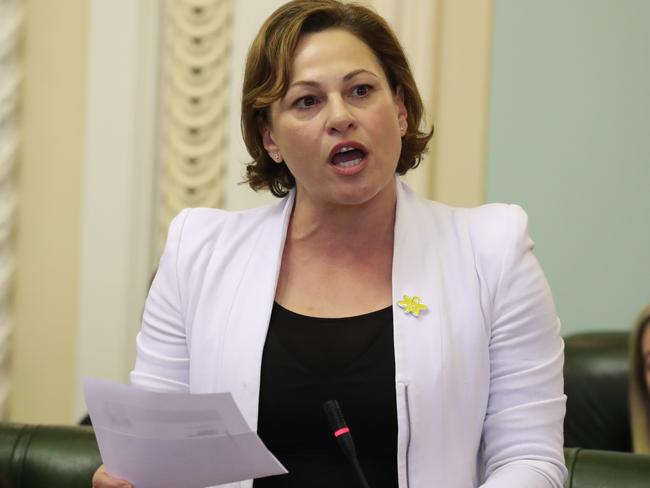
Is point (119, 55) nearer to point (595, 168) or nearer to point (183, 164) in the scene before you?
point (183, 164)

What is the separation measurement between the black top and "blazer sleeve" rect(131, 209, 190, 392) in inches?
8.6

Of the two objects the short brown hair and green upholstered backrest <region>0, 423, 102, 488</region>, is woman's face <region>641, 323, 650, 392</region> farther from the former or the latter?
green upholstered backrest <region>0, 423, 102, 488</region>

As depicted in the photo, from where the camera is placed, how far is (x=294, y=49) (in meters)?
2.00

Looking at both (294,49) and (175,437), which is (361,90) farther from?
(175,437)

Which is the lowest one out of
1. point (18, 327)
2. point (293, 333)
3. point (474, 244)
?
point (18, 327)

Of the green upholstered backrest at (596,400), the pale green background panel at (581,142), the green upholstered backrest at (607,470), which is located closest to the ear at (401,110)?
the green upholstered backrest at (607,470)

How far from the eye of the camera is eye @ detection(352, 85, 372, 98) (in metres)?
1.96

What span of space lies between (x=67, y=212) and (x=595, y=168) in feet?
6.18

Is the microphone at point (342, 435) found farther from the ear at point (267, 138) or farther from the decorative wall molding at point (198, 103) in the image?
the decorative wall molding at point (198, 103)

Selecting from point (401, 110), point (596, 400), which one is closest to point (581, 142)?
point (596, 400)

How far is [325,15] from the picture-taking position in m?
2.04

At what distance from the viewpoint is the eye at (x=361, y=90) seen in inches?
77.1

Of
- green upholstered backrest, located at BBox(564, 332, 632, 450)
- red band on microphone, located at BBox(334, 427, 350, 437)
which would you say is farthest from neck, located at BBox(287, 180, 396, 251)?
green upholstered backrest, located at BBox(564, 332, 632, 450)

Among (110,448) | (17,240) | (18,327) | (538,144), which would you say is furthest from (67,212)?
(110,448)
